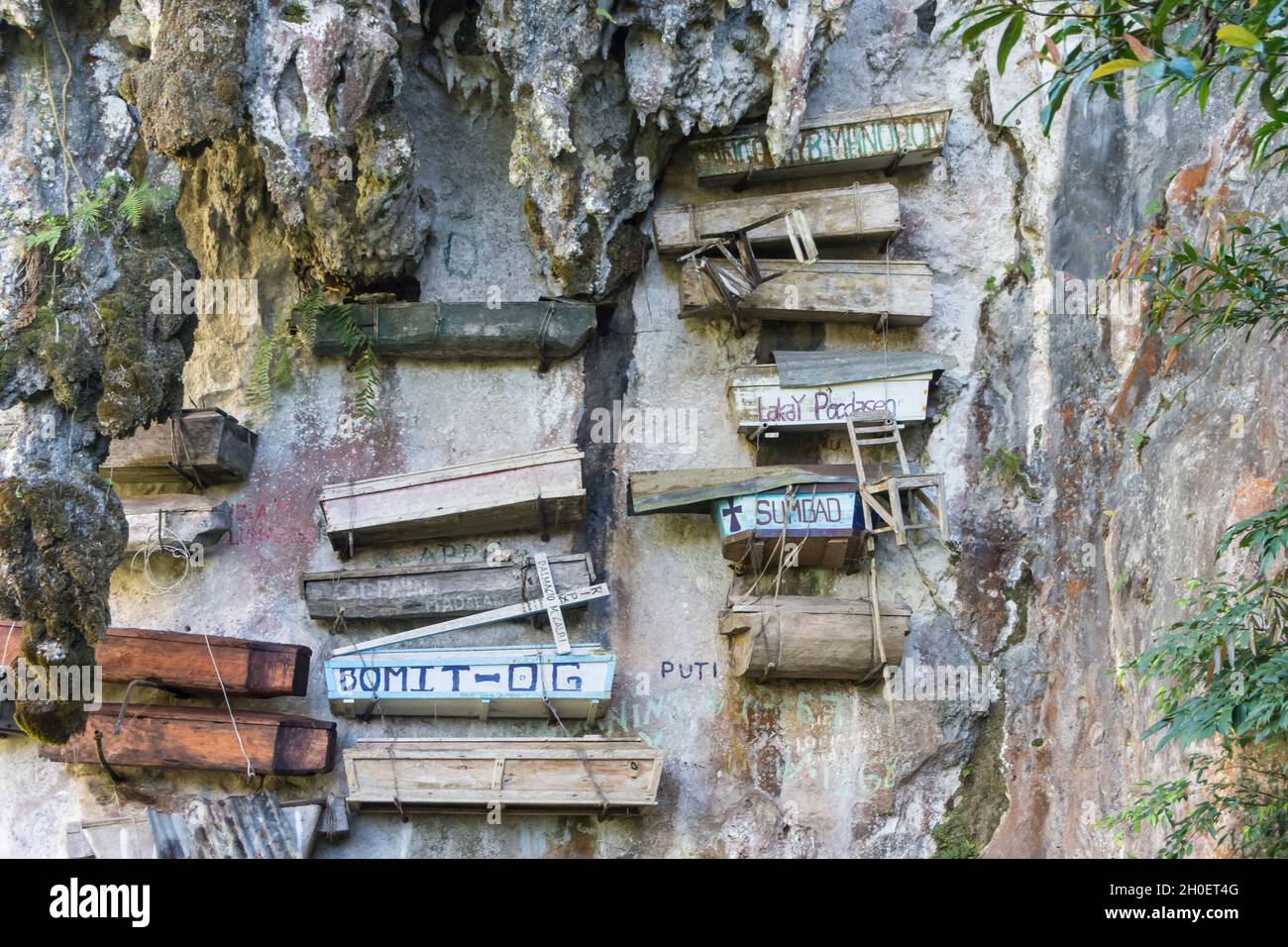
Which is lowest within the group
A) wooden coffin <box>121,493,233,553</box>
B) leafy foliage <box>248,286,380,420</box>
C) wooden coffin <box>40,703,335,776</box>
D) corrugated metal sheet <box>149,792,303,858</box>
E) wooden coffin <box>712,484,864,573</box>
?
corrugated metal sheet <box>149,792,303,858</box>

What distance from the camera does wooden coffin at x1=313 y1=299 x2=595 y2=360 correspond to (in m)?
8.71

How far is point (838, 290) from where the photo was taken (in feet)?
28.2

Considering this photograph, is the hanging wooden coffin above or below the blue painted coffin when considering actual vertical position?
below

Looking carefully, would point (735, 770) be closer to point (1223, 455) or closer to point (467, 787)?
point (467, 787)

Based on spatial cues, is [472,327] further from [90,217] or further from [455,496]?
[90,217]

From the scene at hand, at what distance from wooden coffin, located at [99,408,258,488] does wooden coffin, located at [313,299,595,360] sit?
0.90m

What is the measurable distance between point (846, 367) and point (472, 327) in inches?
96.3

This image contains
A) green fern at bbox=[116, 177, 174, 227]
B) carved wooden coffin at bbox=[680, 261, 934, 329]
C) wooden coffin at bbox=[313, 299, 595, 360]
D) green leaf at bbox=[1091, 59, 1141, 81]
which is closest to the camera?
green leaf at bbox=[1091, 59, 1141, 81]

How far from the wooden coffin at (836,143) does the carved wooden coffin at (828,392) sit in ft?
4.45

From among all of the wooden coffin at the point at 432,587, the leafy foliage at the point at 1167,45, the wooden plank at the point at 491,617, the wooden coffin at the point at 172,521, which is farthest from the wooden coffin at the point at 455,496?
the leafy foliage at the point at 1167,45

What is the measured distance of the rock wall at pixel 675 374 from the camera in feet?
26.1

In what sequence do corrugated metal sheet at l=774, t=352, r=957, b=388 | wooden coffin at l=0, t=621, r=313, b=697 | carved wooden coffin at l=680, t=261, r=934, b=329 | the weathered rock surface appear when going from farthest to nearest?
carved wooden coffin at l=680, t=261, r=934, b=329 → corrugated metal sheet at l=774, t=352, r=957, b=388 → the weathered rock surface → wooden coffin at l=0, t=621, r=313, b=697

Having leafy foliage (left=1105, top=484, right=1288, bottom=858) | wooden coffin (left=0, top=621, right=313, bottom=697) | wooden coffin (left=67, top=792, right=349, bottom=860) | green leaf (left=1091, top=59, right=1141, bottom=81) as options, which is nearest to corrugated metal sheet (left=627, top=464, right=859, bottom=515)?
wooden coffin (left=0, top=621, right=313, bottom=697)

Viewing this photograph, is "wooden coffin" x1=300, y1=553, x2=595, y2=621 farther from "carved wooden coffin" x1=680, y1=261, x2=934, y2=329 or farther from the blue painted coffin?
"carved wooden coffin" x1=680, y1=261, x2=934, y2=329
